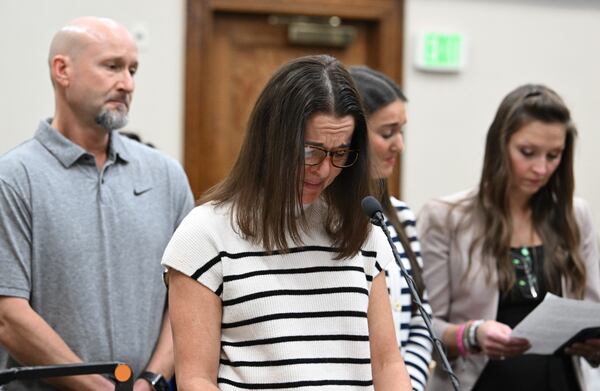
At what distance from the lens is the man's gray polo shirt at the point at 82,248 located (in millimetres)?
2074

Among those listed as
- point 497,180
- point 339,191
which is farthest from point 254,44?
point 339,191

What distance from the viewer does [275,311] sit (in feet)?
5.15

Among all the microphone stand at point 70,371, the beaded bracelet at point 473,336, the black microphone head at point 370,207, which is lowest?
the beaded bracelet at point 473,336

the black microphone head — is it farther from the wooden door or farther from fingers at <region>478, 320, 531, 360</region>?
the wooden door

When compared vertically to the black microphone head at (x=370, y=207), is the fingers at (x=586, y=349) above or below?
below

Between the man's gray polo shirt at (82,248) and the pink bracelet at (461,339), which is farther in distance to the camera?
the pink bracelet at (461,339)

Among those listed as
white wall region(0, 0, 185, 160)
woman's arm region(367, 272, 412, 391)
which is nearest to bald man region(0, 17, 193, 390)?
woman's arm region(367, 272, 412, 391)

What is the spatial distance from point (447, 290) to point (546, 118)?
578 mm

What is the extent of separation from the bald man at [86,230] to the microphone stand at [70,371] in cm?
63

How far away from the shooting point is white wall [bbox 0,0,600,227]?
415 centimetres

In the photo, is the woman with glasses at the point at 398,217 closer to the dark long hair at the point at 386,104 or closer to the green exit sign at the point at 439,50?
the dark long hair at the point at 386,104

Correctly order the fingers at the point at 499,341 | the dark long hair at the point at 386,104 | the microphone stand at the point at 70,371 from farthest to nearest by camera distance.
Result: the fingers at the point at 499,341 < the dark long hair at the point at 386,104 < the microphone stand at the point at 70,371

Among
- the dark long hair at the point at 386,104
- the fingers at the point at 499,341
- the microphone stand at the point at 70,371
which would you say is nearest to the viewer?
the microphone stand at the point at 70,371

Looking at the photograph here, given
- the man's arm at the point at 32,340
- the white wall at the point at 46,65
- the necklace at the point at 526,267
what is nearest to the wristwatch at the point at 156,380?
the man's arm at the point at 32,340
